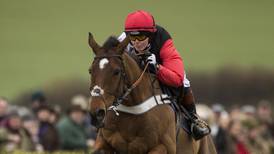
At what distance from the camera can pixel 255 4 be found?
23.4 metres

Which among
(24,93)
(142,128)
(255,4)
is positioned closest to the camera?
Result: (142,128)

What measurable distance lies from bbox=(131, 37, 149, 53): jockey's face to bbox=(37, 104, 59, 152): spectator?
530 cm

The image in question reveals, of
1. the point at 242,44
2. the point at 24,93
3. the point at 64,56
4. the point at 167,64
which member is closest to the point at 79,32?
the point at 64,56

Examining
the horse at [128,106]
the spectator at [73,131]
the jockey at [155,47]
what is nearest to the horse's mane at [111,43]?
the horse at [128,106]

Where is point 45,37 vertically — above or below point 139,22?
below

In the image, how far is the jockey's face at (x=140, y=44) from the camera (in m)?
9.68

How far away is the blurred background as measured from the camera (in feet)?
66.9

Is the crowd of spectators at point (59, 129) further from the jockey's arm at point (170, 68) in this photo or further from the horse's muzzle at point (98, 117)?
the horse's muzzle at point (98, 117)

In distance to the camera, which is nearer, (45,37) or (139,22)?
(139,22)

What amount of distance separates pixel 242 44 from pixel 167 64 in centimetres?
1379

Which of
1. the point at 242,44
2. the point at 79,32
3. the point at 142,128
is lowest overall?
the point at 242,44

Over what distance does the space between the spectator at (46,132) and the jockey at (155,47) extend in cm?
486

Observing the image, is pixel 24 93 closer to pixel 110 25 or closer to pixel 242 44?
pixel 110 25

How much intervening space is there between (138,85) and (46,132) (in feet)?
Result: 18.3
